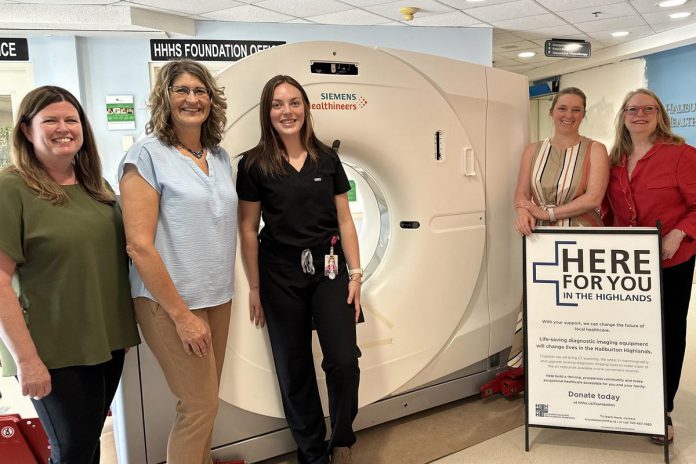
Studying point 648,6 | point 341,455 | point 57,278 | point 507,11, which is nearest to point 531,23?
point 507,11

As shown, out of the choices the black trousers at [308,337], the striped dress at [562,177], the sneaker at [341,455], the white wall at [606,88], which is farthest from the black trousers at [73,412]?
the white wall at [606,88]

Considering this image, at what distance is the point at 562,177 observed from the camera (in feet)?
7.04

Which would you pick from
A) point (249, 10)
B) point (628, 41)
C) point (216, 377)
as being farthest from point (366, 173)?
point (628, 41)

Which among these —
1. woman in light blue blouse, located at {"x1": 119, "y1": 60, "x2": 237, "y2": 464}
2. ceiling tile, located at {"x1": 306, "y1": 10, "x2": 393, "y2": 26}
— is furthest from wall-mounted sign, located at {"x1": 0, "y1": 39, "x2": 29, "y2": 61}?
woman in light blue blouse, located at {"x1": 119, "y1": 60, "x2": 237, "y2": 464}

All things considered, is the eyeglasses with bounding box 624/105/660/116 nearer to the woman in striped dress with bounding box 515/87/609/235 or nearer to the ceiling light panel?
the woman in striped dress with bounding box 515/87/609/235

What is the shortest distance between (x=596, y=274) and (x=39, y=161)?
183cm

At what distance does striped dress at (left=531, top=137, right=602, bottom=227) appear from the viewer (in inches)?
83.4

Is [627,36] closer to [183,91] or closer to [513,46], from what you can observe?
[513,46]

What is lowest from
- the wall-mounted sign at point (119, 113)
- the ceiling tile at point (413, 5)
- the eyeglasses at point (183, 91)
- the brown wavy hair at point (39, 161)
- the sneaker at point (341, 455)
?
the sneaker at point (341, 455)

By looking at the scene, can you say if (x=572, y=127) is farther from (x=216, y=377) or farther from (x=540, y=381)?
(x=216, y=377)

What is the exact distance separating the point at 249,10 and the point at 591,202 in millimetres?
3683

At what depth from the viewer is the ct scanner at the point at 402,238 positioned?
175 centimetres

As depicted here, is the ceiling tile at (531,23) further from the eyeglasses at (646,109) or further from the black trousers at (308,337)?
the black trousers at (308,337)

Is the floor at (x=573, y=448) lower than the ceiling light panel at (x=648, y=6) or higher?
lower
